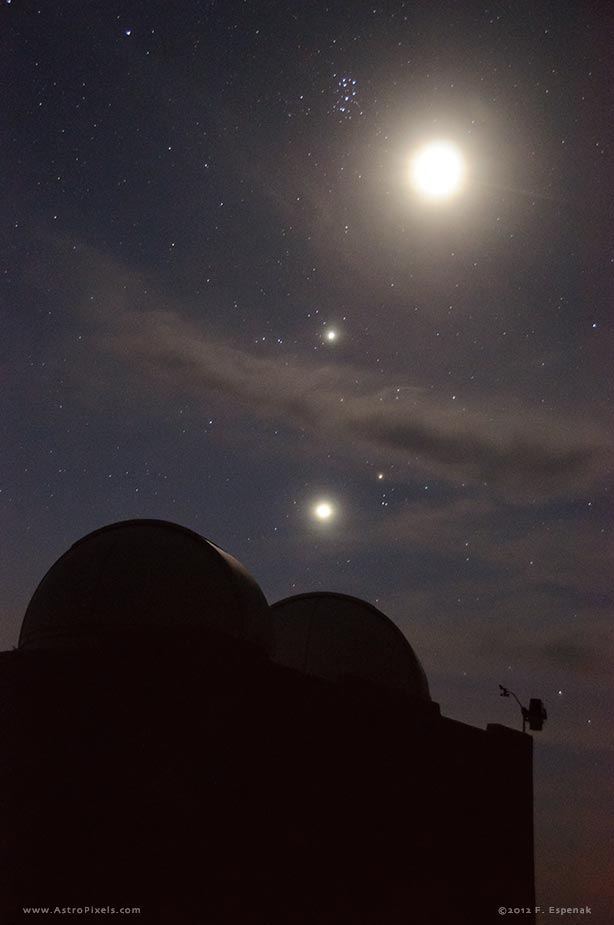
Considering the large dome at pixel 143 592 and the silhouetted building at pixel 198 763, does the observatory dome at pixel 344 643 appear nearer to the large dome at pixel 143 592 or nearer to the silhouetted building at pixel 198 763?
the silhouetted building at pixel 198 763

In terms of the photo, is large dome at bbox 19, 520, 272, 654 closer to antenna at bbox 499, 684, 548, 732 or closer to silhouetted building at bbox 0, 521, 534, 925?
silhouetted building at bbox 0, 521, 534, 925

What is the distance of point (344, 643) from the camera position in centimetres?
1627

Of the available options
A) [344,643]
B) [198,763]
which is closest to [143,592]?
[198,763]

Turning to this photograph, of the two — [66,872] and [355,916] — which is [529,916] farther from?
[66,872]

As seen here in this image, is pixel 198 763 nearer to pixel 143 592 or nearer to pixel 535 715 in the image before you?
pixel 143 592

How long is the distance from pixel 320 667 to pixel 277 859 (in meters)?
4.23

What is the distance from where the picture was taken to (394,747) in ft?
48.8

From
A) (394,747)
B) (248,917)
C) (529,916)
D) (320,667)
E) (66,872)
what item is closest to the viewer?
(66,872)

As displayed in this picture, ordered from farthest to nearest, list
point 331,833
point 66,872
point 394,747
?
point 394,747
point 331,833
point 66,872

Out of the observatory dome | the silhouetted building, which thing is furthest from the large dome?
the observatory dome

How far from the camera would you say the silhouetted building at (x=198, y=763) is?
1077 cm

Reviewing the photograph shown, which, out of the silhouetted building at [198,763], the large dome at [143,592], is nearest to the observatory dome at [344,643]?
the silhouetted building at [198,763]

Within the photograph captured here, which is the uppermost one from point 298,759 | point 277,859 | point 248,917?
point 298,759

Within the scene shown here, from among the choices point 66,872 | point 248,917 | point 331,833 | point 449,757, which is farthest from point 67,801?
point 449,757
